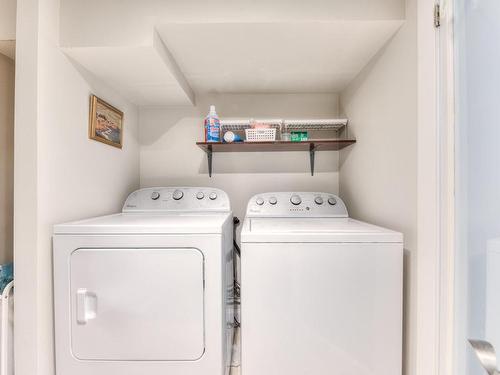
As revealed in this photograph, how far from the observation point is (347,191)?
77.3 inches

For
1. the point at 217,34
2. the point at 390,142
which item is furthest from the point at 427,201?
the point at 217,34

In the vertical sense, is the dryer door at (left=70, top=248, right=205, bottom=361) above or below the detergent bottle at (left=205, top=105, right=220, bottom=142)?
below

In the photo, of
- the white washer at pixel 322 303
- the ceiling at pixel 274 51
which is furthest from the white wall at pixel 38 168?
the white washer at pixel 322 303

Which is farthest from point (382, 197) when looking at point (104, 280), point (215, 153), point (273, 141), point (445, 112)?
point (104, 280)

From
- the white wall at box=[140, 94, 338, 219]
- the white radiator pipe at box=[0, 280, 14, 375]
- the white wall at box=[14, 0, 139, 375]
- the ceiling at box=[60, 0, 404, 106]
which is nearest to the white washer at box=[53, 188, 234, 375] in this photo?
the white wall at box=[14, 0, 139, 375]

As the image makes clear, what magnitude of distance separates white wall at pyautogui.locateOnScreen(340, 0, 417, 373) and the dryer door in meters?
0.97

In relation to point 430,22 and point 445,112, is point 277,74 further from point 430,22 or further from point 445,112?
point 445,112

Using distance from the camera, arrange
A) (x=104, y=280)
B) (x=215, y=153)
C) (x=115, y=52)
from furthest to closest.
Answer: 1. (x=215, y=153)
2. (x=115, y=52)
3. (x=104, y=280)

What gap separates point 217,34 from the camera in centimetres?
132

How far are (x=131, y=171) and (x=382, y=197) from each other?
181cm

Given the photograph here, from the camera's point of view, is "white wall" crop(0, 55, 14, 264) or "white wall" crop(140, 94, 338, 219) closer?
"white wall" crop(0, 55, 14, 264)

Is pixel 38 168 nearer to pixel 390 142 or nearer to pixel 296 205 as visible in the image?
pixel 296 205

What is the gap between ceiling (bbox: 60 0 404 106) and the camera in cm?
122

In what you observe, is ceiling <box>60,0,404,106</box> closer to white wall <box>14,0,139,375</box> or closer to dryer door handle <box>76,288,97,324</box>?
white wall <box>14,0,139,375</box>
